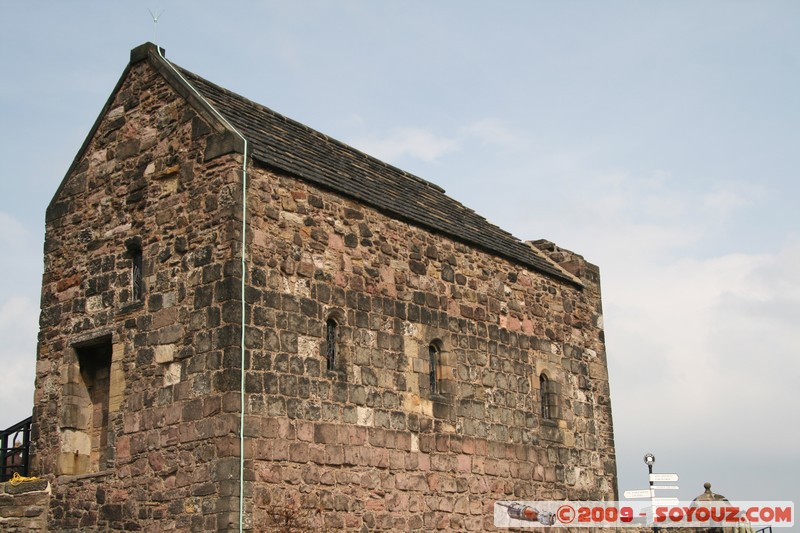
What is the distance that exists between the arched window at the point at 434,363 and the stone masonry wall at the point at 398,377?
102 millimetres

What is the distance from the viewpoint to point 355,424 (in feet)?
49.3

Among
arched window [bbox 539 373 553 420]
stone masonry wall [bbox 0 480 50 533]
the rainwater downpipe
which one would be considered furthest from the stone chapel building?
arched window [bbox 539 373 553 420]

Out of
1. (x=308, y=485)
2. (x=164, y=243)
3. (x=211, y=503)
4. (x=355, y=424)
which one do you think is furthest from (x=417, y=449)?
(x=164, y=243)

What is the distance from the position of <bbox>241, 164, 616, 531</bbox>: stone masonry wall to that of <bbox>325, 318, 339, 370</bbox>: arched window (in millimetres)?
117

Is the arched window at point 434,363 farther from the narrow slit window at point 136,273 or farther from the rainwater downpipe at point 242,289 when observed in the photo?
the narrow slit window at point 136,273

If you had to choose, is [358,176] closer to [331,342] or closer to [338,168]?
[338,168]

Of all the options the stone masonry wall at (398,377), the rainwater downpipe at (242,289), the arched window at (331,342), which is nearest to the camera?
the rainwater downpipe at (242,289)

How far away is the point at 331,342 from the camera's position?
15055 millimetres

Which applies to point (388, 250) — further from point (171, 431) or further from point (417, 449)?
point (171, 431)

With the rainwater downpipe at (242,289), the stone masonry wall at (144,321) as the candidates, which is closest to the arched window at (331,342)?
the rainwater downpipe at (242,289)

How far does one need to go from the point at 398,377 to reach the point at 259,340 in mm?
2949

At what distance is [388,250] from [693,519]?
27.6 ft

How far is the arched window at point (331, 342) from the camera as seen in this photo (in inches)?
586

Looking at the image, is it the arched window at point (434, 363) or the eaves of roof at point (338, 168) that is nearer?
the eaves of roof at point (338, 168)
